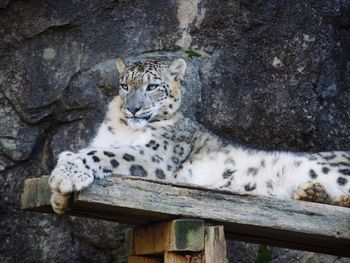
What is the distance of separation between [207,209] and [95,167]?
0.53 m

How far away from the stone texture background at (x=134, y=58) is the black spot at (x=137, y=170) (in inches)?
41.4

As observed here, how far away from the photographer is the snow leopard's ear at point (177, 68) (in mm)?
5465

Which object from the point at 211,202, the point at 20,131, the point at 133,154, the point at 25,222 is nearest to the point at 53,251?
the point at 25,222

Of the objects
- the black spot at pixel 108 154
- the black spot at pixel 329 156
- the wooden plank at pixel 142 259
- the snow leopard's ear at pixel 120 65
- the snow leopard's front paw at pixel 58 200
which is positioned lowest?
the wooden plank at pixel 142 259

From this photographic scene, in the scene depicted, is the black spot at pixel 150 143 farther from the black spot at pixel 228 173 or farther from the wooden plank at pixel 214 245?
the wooden plank at pixel 214 245

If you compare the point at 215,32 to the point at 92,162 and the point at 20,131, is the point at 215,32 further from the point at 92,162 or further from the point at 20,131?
the point at 92,162

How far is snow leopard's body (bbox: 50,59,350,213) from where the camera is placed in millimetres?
4418

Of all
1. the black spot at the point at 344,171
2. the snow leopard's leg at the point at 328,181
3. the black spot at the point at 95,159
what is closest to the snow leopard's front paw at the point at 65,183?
the black spot at the point at 95,159

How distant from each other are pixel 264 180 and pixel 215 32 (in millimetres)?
1304

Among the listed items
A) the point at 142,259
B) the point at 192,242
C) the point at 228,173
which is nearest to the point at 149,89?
the point at 228,173

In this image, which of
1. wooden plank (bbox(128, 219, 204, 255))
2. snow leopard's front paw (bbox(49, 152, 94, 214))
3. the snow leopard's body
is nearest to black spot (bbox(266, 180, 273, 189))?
the snow leopard's body

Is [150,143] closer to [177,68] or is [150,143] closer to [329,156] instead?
[177,68]

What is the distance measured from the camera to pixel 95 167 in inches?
159

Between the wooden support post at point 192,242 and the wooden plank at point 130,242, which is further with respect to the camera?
the wooden plank at point 130,242
